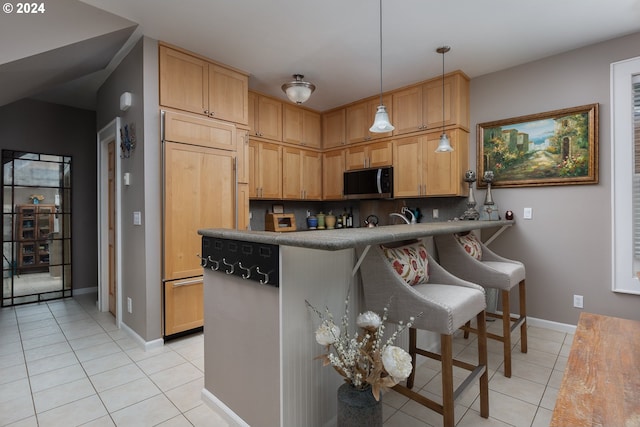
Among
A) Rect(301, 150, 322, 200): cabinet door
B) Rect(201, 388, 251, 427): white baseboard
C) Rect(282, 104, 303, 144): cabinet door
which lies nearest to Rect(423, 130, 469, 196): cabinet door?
Rect(301, 150, 322, 200): cabinet door

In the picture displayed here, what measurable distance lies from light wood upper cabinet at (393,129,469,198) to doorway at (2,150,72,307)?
14.6 ft

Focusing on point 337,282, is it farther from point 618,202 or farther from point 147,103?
point 618,202

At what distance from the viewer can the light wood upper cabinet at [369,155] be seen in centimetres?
407

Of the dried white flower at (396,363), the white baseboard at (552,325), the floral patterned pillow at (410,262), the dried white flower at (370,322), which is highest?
the floral patterned pillow at (410,262)

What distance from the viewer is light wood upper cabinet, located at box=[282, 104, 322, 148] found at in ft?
14.4

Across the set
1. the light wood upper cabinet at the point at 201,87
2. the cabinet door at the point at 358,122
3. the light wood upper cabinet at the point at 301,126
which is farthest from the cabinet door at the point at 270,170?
the cabinet door at the point at 358,122

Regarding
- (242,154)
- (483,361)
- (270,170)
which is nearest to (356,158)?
(270,170)

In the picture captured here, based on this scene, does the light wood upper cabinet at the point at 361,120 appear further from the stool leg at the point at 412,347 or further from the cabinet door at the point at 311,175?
the stool leg at the point at 412,347

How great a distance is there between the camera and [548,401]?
191 cm

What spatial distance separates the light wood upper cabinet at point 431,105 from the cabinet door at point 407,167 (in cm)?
15

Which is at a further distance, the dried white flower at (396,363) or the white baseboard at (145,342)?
the white baseboard at (145,342)

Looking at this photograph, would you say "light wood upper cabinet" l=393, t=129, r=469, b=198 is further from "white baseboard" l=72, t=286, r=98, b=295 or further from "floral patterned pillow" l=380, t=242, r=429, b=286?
"white baseboard" l=72, t=286, r=98, b=295

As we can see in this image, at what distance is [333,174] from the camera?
15.5 ft

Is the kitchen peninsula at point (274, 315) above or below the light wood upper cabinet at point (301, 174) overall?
below
